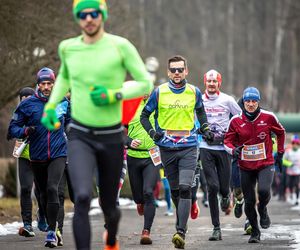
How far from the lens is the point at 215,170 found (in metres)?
13.4

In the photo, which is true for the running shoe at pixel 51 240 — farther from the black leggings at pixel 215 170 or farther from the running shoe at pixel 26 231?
the black leggings at pixel 215 170

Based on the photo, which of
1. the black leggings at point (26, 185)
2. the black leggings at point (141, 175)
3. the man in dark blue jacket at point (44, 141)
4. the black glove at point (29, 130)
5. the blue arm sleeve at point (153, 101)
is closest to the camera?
the man in dark blue jacket at point (44, 141)

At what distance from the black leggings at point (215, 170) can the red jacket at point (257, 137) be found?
880 mm

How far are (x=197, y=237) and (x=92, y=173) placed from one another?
517 cm

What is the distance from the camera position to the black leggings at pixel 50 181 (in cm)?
1163

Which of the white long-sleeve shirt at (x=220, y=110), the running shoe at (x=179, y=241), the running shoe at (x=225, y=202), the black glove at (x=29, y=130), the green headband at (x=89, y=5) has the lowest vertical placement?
the running shoe at (x=179, y=241)

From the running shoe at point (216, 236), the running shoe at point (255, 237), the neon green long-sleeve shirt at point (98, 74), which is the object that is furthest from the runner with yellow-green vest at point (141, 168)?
the neon green long-sleeve shirt at point (98, 74)

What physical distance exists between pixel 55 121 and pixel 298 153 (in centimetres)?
2129

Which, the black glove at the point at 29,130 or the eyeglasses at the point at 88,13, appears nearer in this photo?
the eyeglasses at the point at 88,13

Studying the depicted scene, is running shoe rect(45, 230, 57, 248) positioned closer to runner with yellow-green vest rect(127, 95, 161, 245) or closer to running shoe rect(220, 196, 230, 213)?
runner with yellow-green vest rect(127, 95, 161, 245)

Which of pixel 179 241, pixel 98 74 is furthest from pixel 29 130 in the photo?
pixel 98 74

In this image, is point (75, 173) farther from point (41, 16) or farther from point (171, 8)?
point (171, 8)

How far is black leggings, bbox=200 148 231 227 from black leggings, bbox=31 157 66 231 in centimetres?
220

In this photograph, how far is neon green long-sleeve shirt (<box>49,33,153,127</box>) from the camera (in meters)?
8.36
